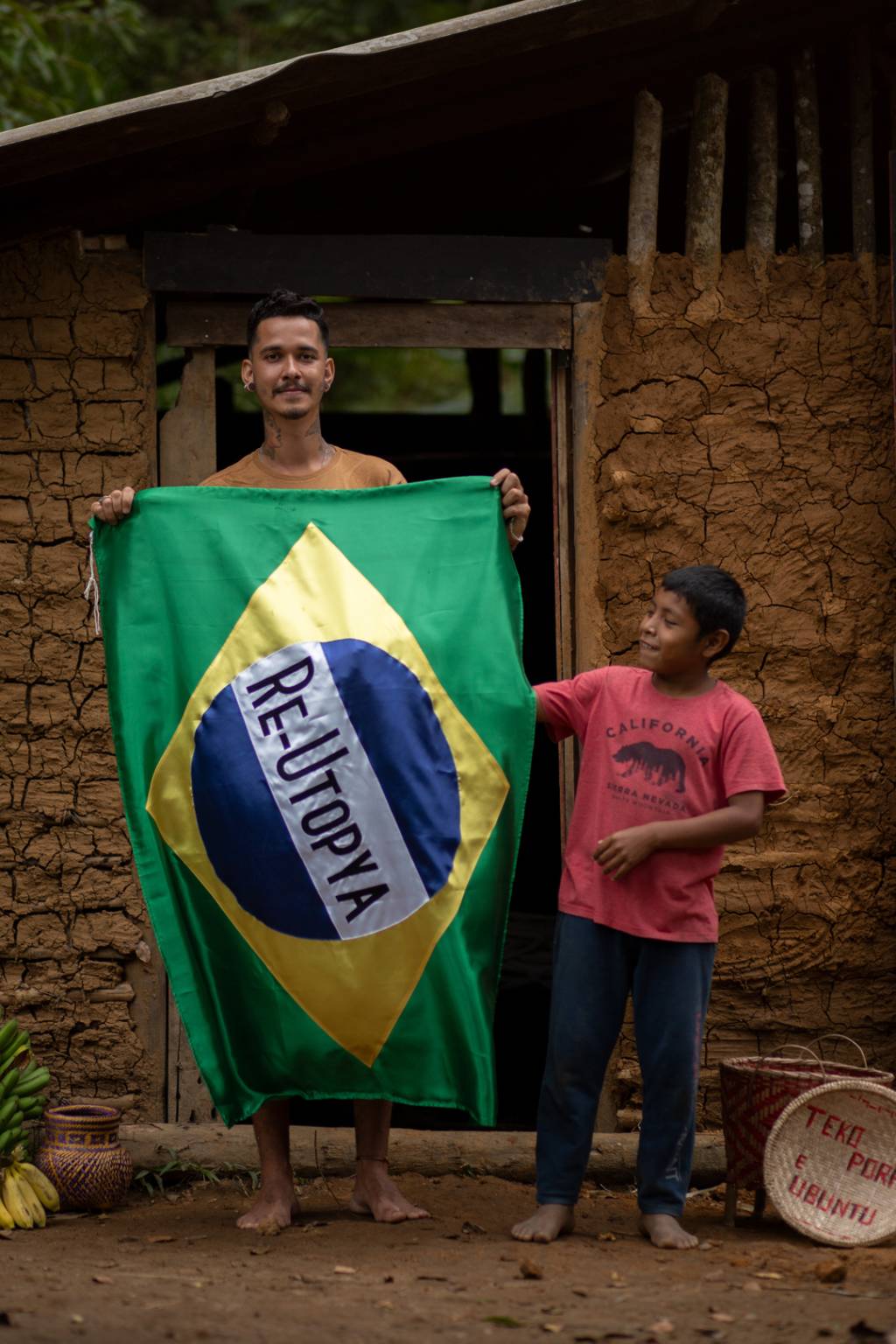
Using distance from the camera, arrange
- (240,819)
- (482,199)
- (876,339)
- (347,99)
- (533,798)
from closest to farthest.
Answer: (240,819) → (347,99) → (876,339) → (482,199) → (533,798)

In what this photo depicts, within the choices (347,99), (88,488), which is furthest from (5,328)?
(347,99)

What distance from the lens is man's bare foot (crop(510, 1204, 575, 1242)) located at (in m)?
3.63

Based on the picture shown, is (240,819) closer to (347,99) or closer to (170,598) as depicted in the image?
(170,598)

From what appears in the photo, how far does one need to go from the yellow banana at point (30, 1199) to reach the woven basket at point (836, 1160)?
187cm

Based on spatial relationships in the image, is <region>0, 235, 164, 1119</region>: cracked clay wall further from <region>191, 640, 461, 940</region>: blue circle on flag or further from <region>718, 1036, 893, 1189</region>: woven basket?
<region>718, 1036, 893, 1189</region>: woven basket

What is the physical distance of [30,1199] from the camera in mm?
3982

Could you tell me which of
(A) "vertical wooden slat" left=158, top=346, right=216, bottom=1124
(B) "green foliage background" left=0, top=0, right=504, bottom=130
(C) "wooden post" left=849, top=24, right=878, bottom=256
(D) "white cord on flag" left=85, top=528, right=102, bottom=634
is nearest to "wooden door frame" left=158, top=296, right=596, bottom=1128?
(A) "vertical wooden slat" left=158, top=346, right=216, bottom=1124

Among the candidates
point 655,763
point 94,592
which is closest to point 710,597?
point 655,763

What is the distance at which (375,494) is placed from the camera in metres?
3.89

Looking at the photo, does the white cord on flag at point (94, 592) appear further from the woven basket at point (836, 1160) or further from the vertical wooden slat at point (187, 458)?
the woven basket at point (836, 1160)

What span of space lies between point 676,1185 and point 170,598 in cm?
190

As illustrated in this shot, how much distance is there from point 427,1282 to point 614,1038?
74 cm

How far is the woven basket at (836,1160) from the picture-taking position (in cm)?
380

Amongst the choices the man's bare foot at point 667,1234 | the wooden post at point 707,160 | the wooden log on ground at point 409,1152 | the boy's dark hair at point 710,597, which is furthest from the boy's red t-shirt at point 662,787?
the wooden post at point 707,160
